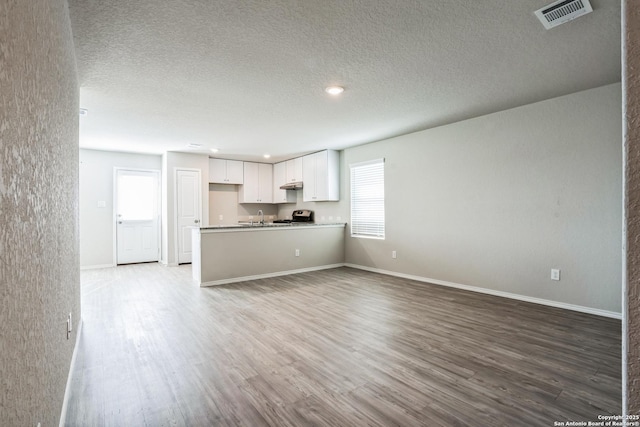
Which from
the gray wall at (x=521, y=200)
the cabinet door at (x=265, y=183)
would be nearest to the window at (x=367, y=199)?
the gray wall at (x=521, y=200)

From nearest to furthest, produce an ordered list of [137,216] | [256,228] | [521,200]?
[521,200] → [256,228] → [137,216]

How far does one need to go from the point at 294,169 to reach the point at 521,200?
16.3ft

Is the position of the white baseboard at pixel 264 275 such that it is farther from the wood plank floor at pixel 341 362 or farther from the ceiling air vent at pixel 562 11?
the ceiling air vent at pixel 562 11

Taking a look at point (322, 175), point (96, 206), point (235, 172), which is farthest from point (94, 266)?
point (322, 175)

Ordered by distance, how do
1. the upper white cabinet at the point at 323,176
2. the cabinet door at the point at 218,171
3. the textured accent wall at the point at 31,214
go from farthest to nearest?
1. the cabinet door at the point at 218,171
2. the upper white cabinet at the point at 323,176
3. the textured accent wall at the point at 31,214

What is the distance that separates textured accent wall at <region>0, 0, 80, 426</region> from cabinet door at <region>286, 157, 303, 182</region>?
18.8ft

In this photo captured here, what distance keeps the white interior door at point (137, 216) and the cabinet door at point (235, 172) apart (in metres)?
1.61

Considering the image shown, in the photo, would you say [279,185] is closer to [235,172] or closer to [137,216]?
[235,172]

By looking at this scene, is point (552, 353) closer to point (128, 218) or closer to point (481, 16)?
point (481, 16)

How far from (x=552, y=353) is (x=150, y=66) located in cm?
422

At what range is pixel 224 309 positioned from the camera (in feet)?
12.2

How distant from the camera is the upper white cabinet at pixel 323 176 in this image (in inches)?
261

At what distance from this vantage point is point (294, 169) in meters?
7.66

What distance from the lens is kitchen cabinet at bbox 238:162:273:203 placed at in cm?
816
